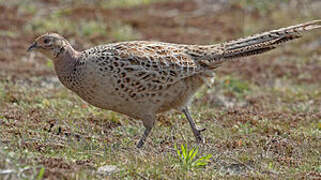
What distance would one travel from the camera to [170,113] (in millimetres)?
8695

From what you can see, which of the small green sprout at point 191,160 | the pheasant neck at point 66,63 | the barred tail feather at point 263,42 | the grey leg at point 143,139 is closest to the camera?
the small green sprout at point 191,160

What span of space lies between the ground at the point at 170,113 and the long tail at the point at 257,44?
3.19 feet

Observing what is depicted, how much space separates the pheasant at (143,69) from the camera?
6758mm

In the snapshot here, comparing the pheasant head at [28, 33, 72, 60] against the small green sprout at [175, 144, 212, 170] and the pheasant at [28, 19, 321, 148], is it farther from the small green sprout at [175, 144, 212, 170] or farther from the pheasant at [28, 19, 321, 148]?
the small green sprout at [175, 144, 212, 170]

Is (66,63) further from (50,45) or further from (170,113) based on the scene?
(170,113)

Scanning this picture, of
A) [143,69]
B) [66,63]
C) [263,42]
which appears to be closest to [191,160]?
[143,69]

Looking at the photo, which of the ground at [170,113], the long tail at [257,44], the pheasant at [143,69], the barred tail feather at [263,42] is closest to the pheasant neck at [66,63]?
the pheasant at [143,69]

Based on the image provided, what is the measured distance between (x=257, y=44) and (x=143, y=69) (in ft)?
4.89

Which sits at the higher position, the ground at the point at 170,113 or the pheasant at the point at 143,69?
the pheasant at the point at 143,69

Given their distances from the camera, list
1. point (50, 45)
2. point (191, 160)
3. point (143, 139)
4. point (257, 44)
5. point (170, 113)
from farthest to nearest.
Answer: point (170, 113) → point (257, 44) → point (50, 45) → point (143, 139) → point (191, 160)

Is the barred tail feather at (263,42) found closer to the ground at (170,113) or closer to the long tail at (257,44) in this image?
the long tail at (257,44)

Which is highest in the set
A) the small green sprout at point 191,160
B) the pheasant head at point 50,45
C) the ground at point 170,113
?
the pheasant head at point 50,45

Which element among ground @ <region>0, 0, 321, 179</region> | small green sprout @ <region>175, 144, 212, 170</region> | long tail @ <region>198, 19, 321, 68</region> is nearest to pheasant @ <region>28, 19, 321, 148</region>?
long tail @ <region>198, 19, 321, 68</region>

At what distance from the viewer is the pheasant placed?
22.2ft
